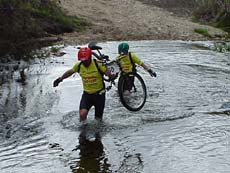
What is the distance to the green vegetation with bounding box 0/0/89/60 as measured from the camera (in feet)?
70.1

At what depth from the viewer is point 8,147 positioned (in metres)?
10.8

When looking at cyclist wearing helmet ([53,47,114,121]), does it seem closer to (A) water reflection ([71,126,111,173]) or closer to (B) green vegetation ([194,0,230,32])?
(A) water reflection ([71,126,111,173])

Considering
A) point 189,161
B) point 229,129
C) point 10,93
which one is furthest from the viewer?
point 10,93

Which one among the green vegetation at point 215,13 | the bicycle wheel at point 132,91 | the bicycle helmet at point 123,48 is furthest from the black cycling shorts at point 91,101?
the green vegetation at point 215,13

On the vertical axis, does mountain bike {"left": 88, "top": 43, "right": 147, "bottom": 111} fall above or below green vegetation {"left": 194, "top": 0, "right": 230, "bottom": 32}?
below

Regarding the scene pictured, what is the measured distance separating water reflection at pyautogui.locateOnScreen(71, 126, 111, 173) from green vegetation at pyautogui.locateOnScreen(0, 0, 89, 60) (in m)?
10.5

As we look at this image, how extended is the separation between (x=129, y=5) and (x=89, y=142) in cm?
3612

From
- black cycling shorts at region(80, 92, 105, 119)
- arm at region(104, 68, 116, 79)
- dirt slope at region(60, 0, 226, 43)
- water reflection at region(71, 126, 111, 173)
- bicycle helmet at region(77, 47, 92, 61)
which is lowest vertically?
water reflection at region(71, 126, 111, 173)

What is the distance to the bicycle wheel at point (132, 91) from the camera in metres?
13.4

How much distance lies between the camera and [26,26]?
73.7 feet

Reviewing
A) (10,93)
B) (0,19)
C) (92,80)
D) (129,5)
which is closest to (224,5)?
(129,5)

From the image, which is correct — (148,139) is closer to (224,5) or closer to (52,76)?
(52,76)

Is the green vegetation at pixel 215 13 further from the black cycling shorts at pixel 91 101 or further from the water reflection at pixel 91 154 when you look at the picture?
the water reflection at pixel 91 154

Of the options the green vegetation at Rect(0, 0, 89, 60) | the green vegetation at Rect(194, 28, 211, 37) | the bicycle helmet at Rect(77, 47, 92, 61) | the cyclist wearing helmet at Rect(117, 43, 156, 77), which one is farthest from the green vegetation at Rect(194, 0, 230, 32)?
the bicycle helmet at Rect(77, 47, 92, 61)
